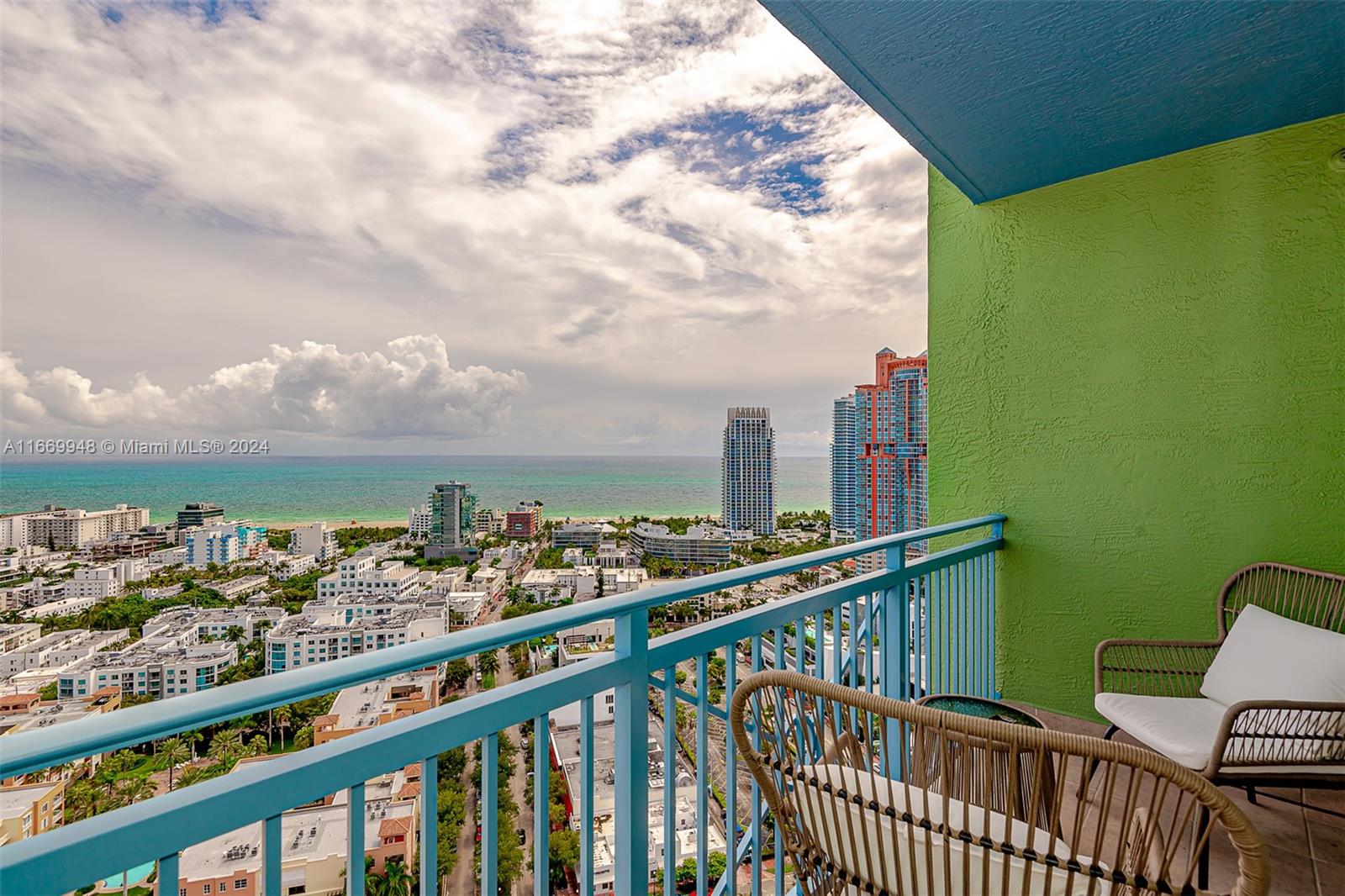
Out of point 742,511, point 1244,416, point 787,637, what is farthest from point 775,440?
point 787,637

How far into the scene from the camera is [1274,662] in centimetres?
240

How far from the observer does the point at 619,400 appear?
8523mm

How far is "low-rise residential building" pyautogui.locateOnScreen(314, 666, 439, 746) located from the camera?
1.08 m

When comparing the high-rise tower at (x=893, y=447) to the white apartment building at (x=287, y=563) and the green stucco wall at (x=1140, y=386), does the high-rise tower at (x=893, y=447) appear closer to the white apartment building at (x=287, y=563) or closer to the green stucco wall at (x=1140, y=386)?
the green stucco wall at (x=1140, y=386)

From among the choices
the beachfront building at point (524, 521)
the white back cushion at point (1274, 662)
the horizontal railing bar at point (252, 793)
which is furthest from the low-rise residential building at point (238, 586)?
the white back cushion at point (1274, 662)

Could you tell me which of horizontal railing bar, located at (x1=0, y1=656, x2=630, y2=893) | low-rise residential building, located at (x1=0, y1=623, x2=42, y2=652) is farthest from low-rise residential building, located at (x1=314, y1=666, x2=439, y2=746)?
low-rise residential building, located at (x1=0, y1=623, x2=42, y2=652)

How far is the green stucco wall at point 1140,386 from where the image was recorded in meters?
2.80

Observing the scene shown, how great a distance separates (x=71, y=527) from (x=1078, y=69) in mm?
4454

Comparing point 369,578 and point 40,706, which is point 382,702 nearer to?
point 40,706

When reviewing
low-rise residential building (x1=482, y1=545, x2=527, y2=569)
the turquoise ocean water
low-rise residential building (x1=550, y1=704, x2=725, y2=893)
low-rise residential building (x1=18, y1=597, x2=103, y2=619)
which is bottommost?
low-rise residential building (x1=550, y1=704, x2=725, y2=893)

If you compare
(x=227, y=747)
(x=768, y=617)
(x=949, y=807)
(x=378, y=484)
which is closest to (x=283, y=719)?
(x=227, y=747)

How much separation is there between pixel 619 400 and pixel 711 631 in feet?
22.8

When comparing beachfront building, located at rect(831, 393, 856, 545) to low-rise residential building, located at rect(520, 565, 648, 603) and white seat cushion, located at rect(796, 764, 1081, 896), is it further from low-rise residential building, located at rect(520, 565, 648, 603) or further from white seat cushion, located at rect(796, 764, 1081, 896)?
white seat cushion, located at rect(796, 764, 1081, 896)

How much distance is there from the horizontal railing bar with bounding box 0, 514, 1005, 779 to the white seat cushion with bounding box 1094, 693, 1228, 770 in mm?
1989
